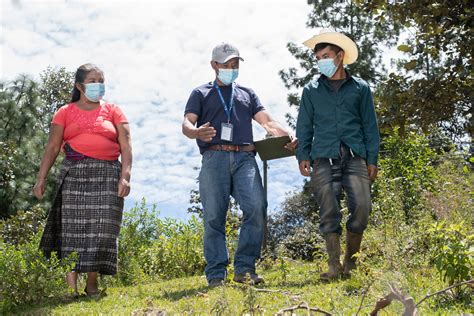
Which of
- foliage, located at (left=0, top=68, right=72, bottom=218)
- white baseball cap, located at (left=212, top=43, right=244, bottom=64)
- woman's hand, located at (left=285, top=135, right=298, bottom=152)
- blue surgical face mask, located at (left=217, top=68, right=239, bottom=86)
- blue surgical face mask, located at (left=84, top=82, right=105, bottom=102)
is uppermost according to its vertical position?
foliage, located at (left=0, top=68, right=72, bottom=218)

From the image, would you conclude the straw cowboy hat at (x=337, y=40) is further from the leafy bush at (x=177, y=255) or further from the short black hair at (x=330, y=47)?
the leafy bush at (x=177, y=255)

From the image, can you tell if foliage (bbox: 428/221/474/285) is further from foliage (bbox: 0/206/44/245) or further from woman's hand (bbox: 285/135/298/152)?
foliage (bbox: 0/206/44/245)

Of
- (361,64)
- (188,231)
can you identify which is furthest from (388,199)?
(361,64)

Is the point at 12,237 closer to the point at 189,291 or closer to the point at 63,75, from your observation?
the point at 189,291

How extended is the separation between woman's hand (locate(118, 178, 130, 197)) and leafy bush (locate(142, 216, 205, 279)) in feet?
9.86

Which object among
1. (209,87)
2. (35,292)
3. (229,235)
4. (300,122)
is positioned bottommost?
(35,292)

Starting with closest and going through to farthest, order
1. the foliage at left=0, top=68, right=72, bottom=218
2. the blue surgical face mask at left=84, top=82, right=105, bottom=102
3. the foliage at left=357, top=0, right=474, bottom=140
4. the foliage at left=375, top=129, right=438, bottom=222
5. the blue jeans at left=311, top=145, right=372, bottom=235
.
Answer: the blue jeans at left=311, top=145, right=372, bottom=235 < the blue surgical face mask at left=84, top=82, right=105, bottom=102 < the foliage at left=357, top=0, right=474, bottom=140 < the foliage at left=375, top=129, right=438, bottom=222 < the foliage at left=0, top=68, right=72, bottom=218

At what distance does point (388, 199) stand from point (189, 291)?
12.7 feet

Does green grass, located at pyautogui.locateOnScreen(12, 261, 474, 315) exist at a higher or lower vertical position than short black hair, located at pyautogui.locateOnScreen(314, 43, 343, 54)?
lower

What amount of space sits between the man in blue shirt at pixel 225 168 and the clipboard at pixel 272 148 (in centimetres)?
6

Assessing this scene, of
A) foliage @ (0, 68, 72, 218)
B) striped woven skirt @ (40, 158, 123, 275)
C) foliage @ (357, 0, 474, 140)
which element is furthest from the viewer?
foliage @ (0, 68, 72, 218)

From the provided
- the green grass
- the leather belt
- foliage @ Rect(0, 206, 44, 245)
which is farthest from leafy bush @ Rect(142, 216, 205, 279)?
foliage @ Rect(0, 206, 44, 245)

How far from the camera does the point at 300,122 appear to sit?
225 inches

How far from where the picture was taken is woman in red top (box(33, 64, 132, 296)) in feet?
19.2
